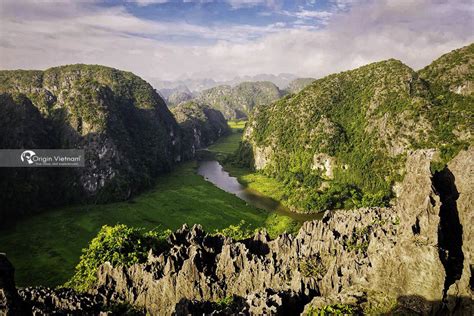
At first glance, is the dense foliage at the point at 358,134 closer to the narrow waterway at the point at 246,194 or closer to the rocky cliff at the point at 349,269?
the narrow waterway at the point at 246,194

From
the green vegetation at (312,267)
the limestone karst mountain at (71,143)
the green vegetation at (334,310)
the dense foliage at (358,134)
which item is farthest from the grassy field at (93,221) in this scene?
the green vegetation at (334,310)

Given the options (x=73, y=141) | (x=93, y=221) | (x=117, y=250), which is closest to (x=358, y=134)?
(x=93, y=221)

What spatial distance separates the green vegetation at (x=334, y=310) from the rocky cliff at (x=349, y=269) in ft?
0.57

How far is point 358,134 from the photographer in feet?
510

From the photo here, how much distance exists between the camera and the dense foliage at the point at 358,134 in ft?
410

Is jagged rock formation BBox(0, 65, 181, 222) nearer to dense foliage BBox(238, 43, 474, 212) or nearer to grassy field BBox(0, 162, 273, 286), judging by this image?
grassy field BBox(0, 162, 273, 286)

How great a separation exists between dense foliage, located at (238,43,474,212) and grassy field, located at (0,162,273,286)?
2812cm

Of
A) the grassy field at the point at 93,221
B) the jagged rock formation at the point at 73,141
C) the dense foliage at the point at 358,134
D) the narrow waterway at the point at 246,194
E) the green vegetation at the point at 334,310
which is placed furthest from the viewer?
the jagged rock formation at the point at 73,141

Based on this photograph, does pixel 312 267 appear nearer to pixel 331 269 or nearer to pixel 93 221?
pixel 331 269

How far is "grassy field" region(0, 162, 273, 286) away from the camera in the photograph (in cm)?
8362

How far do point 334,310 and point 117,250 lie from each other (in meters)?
46.1

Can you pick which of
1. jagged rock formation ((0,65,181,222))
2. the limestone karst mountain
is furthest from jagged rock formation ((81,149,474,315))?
jagged rock formation ((0,65,181,222))

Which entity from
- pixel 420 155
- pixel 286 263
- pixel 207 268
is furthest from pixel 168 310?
pixel 420 155

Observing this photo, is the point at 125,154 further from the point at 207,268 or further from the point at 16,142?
the point at 207,268
